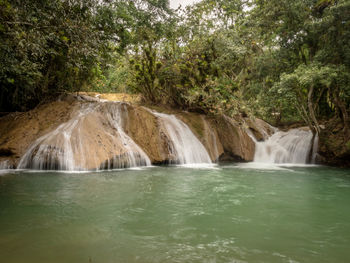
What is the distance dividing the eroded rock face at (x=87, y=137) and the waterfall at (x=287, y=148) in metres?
3.03

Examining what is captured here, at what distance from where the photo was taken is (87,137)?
33.1 ft

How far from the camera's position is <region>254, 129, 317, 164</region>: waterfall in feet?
49.2

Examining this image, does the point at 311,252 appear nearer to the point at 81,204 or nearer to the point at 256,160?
the point at 81,204

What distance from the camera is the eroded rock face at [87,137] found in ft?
30.5

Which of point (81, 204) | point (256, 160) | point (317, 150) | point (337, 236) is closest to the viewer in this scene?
point (337, 236)

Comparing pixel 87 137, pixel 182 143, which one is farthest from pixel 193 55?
pixel 87 137

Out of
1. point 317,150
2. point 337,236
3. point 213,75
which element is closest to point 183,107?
point 213,75

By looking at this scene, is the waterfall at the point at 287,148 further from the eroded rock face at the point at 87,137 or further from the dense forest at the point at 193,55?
the eroded rock face at the point at 87,137

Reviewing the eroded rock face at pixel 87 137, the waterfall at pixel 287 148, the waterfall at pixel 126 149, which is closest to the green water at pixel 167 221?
the eroded rock face at pixel 87 137

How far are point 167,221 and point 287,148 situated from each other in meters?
12.8

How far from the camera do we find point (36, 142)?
9.55 meters

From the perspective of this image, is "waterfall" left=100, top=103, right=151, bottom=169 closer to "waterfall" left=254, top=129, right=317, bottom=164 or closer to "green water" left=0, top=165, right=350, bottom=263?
"green water" left=0, top=165, right=350, bottom=263

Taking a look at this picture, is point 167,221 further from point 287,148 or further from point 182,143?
point 287,148

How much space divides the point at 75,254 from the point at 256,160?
45.2 feet
